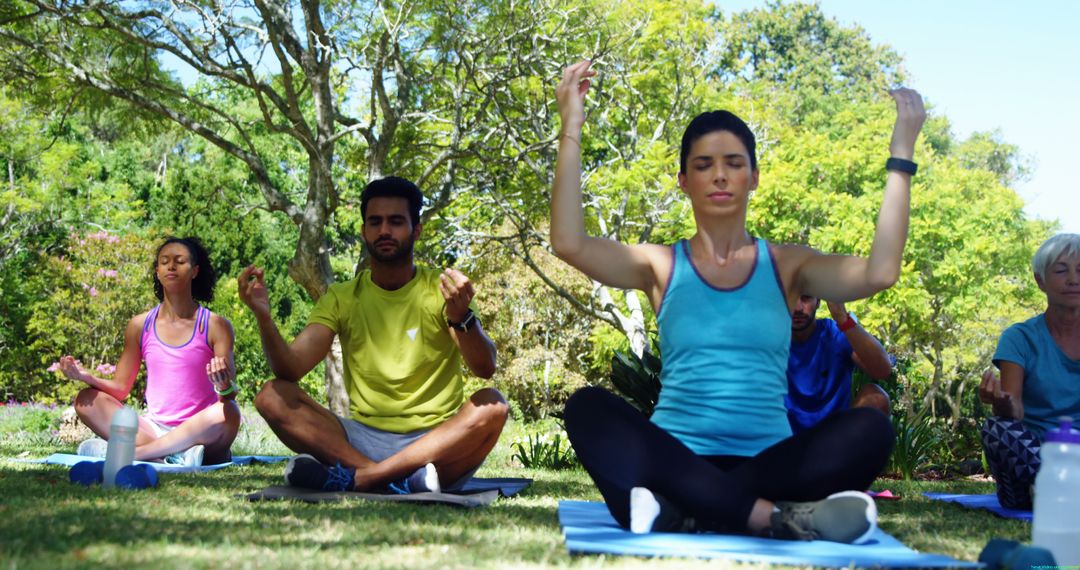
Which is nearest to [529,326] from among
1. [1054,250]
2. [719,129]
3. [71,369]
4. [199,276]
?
[199,276]

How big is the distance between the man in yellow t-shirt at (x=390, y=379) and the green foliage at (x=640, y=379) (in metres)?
2.33

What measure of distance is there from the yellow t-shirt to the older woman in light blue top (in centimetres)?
231

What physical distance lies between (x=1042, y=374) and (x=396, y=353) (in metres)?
2.81

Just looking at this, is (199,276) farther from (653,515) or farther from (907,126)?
(907,126)

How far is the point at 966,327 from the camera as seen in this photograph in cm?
1647

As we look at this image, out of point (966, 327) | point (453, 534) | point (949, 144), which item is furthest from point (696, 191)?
point (949, 144)

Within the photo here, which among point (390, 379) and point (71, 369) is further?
point (71, 369)

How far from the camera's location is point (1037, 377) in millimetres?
4613

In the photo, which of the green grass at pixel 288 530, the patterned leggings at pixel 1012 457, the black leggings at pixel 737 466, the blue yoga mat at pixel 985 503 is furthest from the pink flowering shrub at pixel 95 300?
the black leggings at pixel 737 466

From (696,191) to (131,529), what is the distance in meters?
1.97

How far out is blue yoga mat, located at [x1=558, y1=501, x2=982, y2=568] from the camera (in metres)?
2.70

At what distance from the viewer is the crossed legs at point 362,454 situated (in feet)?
14.5

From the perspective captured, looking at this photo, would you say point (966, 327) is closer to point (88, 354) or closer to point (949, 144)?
point (88, 354)

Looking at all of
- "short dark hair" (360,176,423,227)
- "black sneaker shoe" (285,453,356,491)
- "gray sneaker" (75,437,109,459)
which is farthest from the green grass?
"short dark hair" (360,176,423,227)
